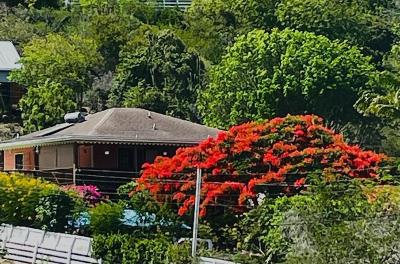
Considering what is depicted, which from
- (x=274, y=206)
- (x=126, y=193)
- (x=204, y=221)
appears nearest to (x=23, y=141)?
(x=126, y=193)

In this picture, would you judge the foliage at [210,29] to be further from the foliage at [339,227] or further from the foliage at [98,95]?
the foliage at [339,227]

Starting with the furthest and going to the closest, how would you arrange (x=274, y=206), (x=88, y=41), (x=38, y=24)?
(x=38, y=24) < (x=88, y=41) < (x=274, y=206)

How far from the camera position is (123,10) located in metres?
81.6

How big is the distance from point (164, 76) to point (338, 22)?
13.2 metres

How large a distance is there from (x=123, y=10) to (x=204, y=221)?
5325 centimetres

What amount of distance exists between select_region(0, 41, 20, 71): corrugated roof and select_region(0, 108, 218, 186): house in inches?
966

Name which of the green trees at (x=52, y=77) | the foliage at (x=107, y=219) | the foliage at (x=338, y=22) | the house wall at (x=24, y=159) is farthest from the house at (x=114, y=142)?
Answer: the foliage at (x=338, y=22)

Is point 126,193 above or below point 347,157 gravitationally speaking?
below

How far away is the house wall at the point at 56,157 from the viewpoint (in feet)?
130

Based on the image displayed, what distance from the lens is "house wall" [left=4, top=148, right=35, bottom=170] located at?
42719 millimetres

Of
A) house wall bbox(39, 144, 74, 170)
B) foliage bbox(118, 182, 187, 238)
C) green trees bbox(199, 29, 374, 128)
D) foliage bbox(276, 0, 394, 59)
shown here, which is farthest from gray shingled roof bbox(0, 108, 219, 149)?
foliage bbox(276, 0, 394, 59)

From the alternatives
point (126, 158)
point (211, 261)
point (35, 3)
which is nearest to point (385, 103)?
point (126, 158)

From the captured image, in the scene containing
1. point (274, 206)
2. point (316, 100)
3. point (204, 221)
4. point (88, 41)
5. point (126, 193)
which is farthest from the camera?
point (88, 41)

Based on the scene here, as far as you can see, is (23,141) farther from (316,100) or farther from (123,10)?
(123,10)
